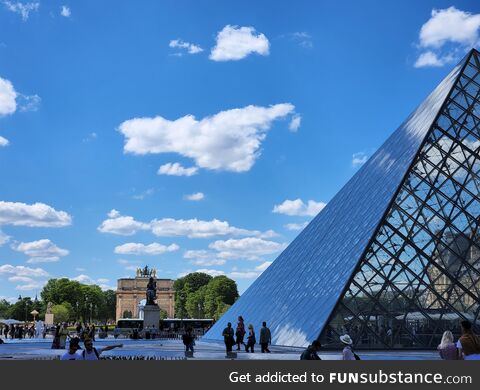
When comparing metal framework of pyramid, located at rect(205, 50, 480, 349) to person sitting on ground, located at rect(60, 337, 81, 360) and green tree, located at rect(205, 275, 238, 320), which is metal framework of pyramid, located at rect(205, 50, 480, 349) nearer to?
person sitting on ground, located at rect(60, 337, 81, 360)

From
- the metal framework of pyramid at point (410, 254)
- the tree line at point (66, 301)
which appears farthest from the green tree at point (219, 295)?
the metal framework of pyramid at point (410, 254)

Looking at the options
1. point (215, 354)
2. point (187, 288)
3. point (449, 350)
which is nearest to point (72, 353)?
point (449, 350)

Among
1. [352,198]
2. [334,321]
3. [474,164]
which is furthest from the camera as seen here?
[352,198]

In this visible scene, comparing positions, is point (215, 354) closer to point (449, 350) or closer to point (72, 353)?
point (72, 353)

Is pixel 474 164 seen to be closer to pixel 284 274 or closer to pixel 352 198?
pixel 352 198

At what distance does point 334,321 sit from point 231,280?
120 meters

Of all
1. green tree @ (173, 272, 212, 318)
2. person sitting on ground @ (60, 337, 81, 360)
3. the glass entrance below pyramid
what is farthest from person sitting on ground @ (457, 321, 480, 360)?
green tree @ (173, 272, 212, 318)

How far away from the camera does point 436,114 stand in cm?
2825

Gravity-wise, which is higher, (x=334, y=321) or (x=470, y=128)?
(x=470, y=128)

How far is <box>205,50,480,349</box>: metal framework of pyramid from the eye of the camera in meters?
23.6

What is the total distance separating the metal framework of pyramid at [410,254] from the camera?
23578 mm
